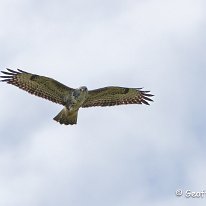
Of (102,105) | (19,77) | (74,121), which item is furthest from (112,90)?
(19,77)

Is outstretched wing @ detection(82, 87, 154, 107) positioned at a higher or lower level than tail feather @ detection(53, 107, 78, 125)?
higher

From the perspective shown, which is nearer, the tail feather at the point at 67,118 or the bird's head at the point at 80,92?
the tail feather at the point at 67,118

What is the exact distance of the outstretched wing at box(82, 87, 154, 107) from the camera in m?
22.2

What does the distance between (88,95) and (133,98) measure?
238cm

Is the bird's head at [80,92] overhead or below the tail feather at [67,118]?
overhead

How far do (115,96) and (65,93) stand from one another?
216cm

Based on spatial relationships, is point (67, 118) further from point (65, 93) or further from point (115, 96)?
point (115, 96)

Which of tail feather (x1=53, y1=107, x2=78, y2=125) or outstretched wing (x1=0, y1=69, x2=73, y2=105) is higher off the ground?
outstretched wing (x1=0, y1=69, x2=73, y2=105)

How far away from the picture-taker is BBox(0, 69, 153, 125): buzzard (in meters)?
21.3

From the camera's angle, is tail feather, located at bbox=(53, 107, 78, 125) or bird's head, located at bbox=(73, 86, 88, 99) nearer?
tail feather, located at bbox=(53, 107, 78, 125)

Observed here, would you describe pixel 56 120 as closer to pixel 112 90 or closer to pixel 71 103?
pixel 71 103

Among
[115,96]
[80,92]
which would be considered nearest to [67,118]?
[80,92]

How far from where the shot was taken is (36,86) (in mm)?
22000

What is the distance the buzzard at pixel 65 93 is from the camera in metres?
21.3
